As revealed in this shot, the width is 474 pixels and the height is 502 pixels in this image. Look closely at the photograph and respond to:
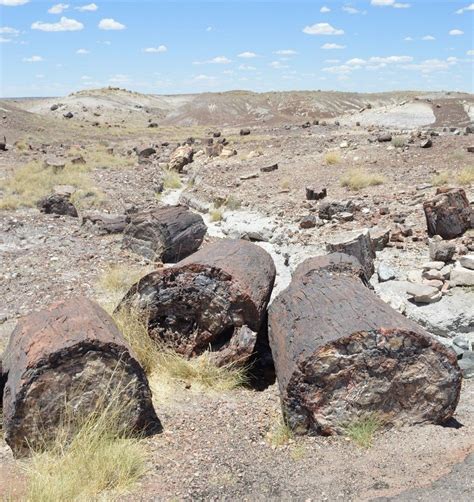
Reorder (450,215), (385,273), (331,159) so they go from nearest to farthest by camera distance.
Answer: (385,273)
(450,215)
(331,159)

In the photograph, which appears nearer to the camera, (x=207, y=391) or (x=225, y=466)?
(x=225, y=466)

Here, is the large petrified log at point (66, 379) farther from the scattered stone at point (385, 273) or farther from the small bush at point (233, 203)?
the small bush at point (233, 203)

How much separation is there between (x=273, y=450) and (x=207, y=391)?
1222 mm

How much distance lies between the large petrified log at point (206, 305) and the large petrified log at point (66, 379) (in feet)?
4.09

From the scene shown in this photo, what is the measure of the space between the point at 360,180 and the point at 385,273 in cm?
700

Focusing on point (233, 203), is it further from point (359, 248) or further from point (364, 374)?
point (364, 374)

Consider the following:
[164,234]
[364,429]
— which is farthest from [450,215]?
[364,429]

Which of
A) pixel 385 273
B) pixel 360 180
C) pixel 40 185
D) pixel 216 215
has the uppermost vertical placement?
pixel 360 180

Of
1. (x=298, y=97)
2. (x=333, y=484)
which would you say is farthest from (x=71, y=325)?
(x=298, y=97)

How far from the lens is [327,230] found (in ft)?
37.3

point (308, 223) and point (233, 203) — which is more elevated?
point (308, 223)

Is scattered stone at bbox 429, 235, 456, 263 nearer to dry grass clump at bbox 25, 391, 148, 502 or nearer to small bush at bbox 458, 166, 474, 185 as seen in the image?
small bush at bbox 458, 166, 474, 185

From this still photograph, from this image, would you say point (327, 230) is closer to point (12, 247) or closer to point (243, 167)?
point (12, 247)

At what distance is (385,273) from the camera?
8383 mm
